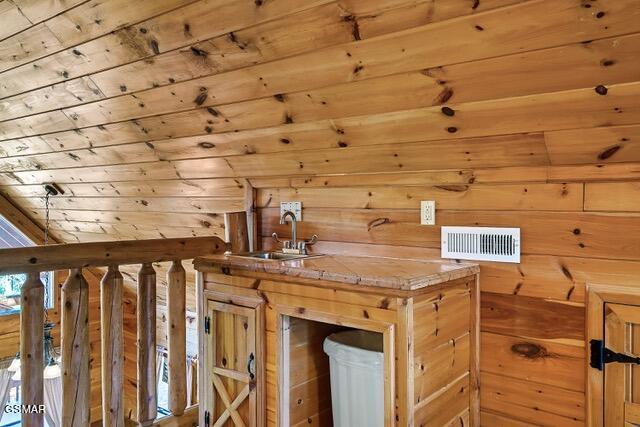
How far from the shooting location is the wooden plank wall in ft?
5.30

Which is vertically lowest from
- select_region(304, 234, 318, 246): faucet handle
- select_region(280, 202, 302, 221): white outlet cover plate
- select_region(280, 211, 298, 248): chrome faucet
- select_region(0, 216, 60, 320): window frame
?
select_region(0, 216, 60, 320): window frame

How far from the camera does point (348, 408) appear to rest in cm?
203

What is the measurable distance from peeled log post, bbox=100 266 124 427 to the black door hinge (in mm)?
2152

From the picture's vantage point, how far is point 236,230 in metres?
3.01

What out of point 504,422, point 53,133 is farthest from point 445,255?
point 53,133

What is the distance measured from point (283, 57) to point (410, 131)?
63 cm

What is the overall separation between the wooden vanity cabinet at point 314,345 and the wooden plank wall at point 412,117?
0.25m

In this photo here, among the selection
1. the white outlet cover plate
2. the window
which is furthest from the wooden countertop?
the window

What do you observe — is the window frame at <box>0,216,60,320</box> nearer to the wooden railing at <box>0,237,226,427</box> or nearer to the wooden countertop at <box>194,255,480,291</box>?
the wooden railing at <box>0,237,226,427</box>

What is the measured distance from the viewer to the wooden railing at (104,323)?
A: 2.12 m

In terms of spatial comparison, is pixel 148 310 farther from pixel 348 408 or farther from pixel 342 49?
pixel 342 49

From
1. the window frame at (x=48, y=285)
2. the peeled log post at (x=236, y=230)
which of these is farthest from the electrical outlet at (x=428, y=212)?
the window frame at (x=48, y=285)

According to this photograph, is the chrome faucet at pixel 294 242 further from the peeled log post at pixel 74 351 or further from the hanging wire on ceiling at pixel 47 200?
the hanging wire on ceiling at pixel 47 200

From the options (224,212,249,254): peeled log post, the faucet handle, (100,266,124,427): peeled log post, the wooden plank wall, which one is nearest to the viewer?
the wooden plank wall
